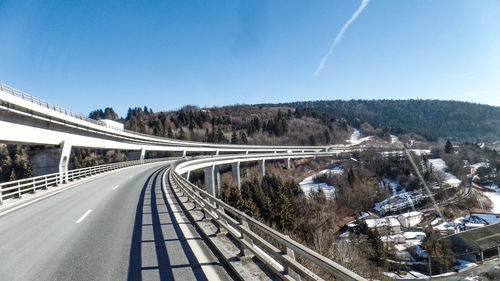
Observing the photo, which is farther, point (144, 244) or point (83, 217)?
point (83, 217)

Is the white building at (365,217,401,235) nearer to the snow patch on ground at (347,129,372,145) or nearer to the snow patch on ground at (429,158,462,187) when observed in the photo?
the snow patch on ground at (429,158,462,187)

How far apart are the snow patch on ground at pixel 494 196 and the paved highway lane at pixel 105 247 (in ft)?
233

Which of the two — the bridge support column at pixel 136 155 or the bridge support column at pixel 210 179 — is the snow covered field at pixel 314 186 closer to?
the bridge support column at pixel 210 179

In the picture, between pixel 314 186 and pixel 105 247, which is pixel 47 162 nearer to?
pixel 105 247

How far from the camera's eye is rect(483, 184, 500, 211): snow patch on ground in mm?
50737

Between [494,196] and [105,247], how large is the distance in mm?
82476

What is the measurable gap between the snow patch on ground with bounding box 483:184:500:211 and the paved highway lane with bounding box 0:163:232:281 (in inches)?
2793

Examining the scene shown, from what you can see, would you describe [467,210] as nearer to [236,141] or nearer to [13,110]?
[13,110]

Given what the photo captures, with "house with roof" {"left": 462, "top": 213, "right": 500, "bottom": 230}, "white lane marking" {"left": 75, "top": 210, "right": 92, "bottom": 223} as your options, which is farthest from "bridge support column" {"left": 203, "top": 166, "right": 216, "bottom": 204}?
"house with roof" {"left": 462, "top": 213, "right": 500, "bottom": 230}

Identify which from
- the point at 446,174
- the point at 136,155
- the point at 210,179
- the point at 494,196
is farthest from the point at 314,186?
the point at 136,155

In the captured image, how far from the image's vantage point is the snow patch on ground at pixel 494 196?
50.7 m

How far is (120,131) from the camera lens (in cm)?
4219

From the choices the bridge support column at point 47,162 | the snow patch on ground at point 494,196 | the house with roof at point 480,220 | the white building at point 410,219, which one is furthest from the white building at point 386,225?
the bridge support column at point 47,162

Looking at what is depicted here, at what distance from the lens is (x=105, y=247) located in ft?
18.4
